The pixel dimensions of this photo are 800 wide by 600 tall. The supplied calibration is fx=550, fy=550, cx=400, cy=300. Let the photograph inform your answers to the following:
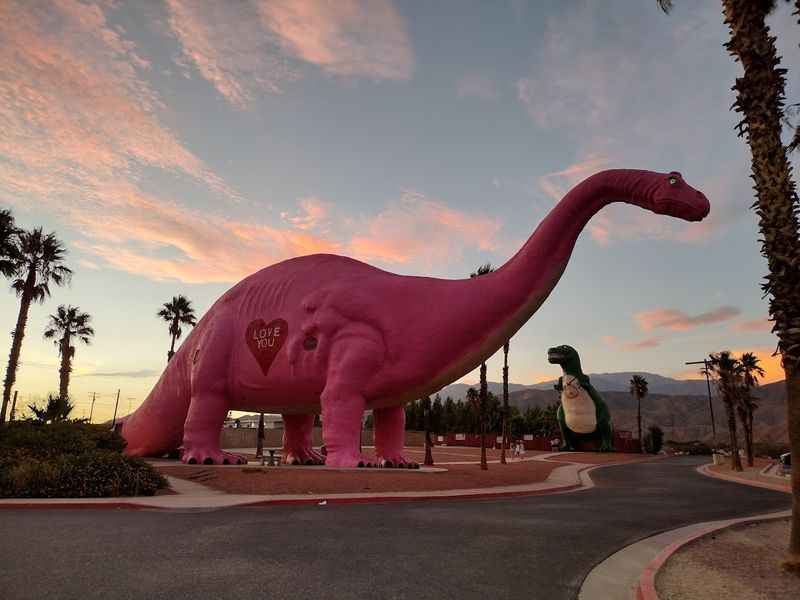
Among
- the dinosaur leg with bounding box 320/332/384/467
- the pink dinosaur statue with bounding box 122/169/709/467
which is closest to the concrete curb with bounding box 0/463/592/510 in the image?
the dinosaur leg with bounding box 320/332/384/467

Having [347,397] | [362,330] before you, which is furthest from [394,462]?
[362,330]

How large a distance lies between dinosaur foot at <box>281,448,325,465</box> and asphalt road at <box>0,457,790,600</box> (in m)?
8.35

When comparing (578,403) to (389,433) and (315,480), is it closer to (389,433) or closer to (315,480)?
(389,433)

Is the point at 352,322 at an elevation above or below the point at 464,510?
above

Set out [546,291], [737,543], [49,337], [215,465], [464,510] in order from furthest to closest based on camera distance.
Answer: [49,337] < [215,465] < [546,291] < [464,510] < [737,543]

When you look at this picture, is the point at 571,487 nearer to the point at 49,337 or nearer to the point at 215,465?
the point at 215,465

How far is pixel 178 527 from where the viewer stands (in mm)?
7238

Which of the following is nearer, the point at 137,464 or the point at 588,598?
the point at 588,598

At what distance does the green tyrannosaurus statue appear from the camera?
45.1 m

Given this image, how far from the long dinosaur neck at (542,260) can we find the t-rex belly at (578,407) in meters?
34.0

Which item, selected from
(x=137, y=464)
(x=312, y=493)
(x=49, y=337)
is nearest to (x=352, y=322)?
(x=312, y=493)

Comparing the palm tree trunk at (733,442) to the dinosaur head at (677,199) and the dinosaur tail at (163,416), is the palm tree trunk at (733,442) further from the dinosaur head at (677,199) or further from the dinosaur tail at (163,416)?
the dinosaur tail at (163,416)

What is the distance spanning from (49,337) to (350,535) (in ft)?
139

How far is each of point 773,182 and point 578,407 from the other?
1637 inches
